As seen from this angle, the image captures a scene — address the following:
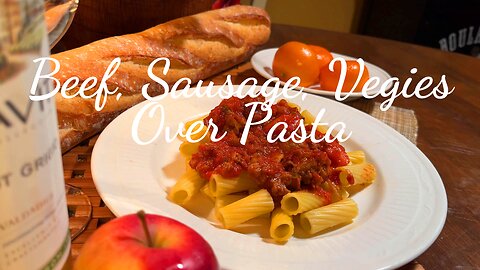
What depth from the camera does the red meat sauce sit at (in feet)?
2.84

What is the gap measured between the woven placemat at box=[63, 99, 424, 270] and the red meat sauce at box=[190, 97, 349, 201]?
19 cm

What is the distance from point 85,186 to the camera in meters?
0.91

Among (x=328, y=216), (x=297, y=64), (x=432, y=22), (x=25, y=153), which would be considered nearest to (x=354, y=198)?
(x=328, y=216)

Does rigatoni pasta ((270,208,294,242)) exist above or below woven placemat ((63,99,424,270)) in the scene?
above

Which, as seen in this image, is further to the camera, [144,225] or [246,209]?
[246,209]

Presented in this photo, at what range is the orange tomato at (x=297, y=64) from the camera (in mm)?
1418

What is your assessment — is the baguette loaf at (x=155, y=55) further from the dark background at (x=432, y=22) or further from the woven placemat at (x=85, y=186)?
the dark background at (x=432, y=22)

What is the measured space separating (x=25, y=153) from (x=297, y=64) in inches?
43.3

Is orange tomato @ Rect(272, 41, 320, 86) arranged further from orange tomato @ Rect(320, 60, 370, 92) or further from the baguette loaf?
the baguette loaf

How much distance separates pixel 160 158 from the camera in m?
0.97

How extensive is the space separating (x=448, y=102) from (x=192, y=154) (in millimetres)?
924

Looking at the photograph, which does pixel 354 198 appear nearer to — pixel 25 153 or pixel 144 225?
pixel 144 225

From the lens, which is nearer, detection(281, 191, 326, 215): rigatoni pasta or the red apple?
the red apple

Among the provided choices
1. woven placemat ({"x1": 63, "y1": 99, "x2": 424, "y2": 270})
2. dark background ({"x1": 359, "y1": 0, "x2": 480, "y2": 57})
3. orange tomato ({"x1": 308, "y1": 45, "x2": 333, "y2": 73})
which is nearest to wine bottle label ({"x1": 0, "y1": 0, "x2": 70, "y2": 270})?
woven placemat ({"x1": 63, "y1": 99, "x2": 424, "y2": 270})
